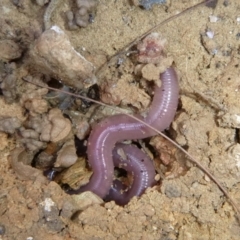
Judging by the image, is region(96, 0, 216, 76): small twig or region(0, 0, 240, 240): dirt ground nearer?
region(0, 0, 240, 240): dirt ground

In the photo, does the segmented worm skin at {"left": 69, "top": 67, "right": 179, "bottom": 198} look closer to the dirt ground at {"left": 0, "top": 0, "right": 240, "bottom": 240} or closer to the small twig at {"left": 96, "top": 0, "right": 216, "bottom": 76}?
the dirt ground at {"left": 0, "top": 0, "right": 240, "bottom": 240}

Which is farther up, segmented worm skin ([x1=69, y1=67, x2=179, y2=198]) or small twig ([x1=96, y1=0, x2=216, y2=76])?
small twig ([x1=96, y1=0, x2=216, y2=76])

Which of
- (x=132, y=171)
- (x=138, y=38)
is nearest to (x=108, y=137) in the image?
(x=132, y=171)

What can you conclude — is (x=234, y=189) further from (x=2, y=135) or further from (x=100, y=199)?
(x=2, y=135)

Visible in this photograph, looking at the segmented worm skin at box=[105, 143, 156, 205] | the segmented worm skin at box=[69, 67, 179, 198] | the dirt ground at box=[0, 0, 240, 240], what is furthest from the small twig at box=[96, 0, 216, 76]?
the segmented worm skin at box=[105, 143, 156, 205]

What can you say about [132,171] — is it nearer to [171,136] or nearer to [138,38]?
[171,136]

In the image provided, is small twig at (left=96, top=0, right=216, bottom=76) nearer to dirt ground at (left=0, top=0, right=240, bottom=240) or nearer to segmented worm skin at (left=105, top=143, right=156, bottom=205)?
dirt ground at (left=0, top=0, right=240, bottom=240)

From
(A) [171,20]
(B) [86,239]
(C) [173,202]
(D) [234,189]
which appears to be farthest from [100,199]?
(A) [171,20]
